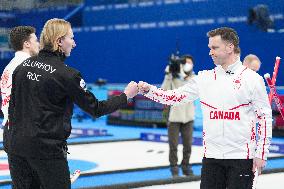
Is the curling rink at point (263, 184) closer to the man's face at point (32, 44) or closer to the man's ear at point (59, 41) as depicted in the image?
the man's face at point (32, 44)

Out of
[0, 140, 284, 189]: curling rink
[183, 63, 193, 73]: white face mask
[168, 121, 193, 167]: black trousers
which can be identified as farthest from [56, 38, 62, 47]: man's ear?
[183, 63, 193, 73]: white face mask

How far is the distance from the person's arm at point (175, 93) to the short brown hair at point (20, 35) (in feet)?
4.59

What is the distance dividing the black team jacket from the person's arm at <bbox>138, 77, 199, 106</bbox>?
91 centimetres

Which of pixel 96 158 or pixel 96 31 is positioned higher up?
pixel 96 31

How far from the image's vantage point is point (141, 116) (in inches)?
694

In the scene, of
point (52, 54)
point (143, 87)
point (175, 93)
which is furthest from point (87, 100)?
point (175, 93)

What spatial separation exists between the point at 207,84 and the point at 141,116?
13.1 metres

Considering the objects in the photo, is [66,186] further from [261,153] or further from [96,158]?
[96,158]

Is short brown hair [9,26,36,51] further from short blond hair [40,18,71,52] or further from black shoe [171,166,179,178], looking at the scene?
black shoe [171,166,179,178]

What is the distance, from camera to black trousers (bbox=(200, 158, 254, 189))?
4391mm

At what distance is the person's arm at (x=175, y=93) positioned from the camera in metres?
4.73

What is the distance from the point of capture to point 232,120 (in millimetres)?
4418

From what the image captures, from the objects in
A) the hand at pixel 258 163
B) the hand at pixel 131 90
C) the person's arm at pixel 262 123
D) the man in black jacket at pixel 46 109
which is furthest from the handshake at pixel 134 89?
the hand at pixel 258 163

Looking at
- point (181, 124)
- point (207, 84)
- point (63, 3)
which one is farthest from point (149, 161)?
point (63, 3)
